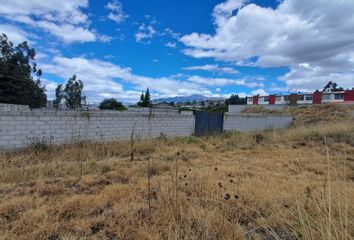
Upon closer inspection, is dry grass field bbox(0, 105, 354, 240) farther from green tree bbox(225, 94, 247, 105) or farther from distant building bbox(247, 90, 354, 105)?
green tree bbox(225, 94, 247, 105)

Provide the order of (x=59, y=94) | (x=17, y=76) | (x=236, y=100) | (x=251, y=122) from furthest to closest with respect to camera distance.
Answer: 1. (x=236, y=100)
2. (x=59, y=94)
3. (x=17, y=76)
4. (x=251, y=122)

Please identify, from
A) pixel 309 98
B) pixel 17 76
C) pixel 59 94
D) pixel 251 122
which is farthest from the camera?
pixel 309 98

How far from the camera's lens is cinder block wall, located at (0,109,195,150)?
7.43m

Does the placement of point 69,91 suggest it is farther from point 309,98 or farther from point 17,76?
point 309,98

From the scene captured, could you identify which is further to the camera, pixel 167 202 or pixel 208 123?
pixel 208 123

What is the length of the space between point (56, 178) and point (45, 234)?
8.32ft

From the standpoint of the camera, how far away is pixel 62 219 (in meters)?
3.02

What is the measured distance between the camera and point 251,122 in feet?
63.6

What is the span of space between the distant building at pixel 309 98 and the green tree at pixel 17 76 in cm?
4415

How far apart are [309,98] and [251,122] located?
166 ft

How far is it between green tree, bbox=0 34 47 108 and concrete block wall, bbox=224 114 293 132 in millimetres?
25684

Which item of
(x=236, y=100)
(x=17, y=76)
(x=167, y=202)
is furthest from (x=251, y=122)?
(x=236, y=100)

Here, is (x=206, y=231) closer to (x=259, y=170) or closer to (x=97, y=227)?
(x=97, y=227)

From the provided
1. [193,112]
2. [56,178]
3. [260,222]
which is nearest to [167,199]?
[260,222]
